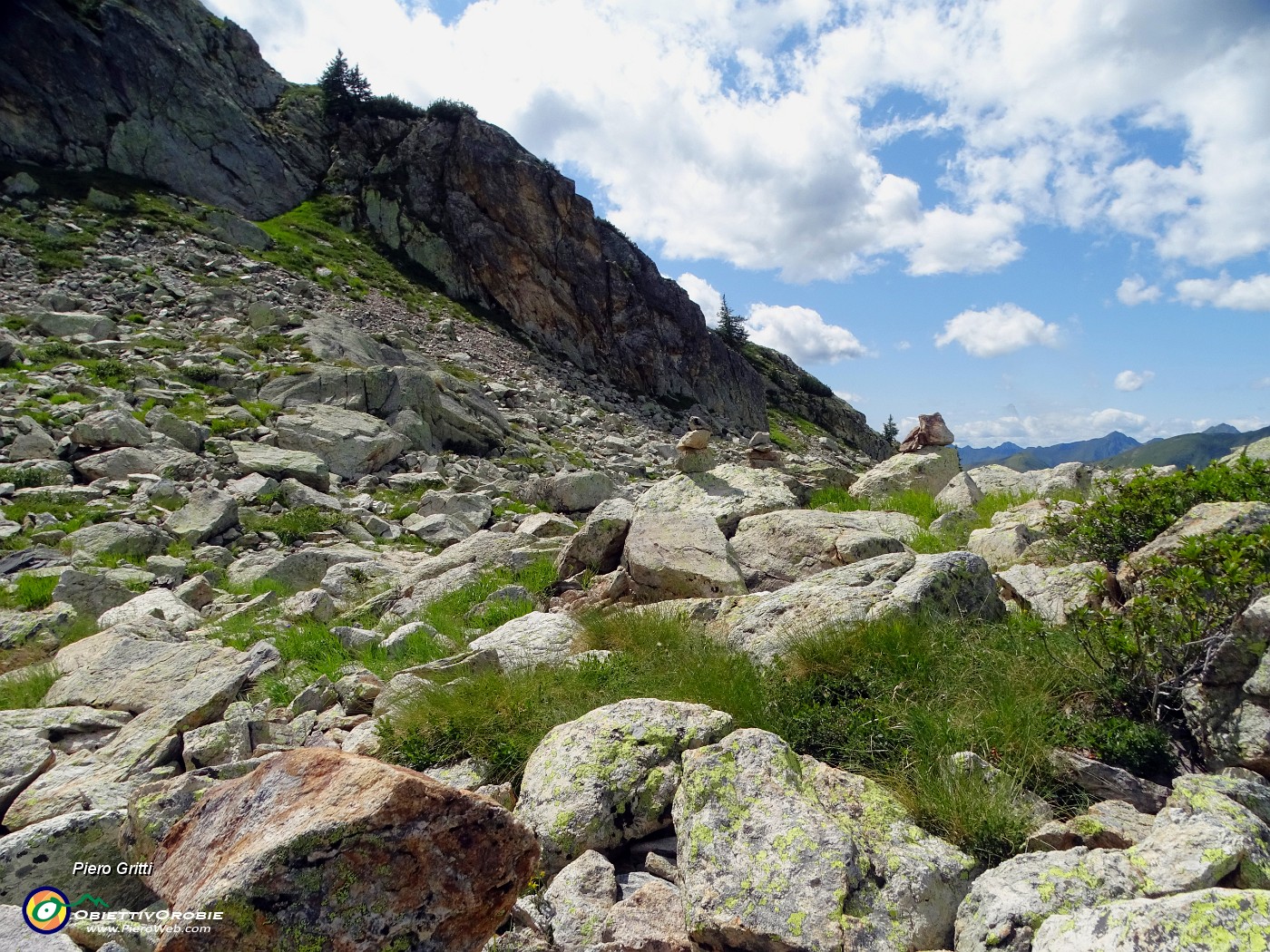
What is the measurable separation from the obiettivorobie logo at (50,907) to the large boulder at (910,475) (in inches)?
482

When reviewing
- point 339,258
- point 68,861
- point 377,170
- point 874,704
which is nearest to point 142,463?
point 68,861

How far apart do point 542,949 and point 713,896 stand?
90 cm

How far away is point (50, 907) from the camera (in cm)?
379

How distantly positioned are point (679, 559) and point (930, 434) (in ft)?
28.6

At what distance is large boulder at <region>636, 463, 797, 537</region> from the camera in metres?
10.9

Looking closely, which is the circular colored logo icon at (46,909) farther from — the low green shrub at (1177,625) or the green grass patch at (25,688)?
the low green shrub at (1177,625)

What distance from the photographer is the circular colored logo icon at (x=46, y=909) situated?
11.9 ft

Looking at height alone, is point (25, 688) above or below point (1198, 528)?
below

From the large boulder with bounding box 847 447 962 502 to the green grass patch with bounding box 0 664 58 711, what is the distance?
1238 cm

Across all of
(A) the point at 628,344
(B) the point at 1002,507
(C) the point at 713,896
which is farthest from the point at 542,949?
(A) the point at 628,344

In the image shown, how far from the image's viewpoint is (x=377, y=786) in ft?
11.3

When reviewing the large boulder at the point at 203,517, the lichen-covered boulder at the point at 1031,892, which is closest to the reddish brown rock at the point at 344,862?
the lichen-covered boulder at the point at 1031,892

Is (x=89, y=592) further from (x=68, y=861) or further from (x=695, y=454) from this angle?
(x=695, y=454)

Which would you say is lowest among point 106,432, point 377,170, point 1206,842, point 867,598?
point 1206,842
